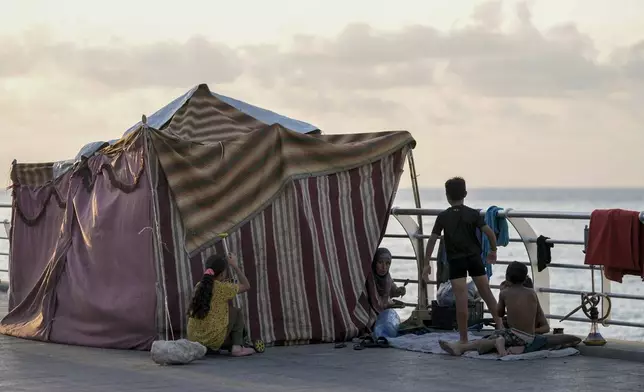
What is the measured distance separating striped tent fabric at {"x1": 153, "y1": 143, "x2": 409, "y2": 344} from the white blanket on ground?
648mm

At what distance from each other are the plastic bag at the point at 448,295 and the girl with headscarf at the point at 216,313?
228 cm

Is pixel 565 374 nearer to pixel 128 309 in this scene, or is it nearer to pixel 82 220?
pixel 128 309

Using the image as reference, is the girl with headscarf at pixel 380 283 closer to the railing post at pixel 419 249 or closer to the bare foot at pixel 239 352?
the railing post at pixel 419 249

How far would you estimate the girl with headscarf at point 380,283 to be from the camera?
12.7 m

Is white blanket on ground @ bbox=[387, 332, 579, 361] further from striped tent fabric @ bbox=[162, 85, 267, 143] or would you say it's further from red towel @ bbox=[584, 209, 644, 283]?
striped tent fabric @ bbox=[162, 85, 267, 143]

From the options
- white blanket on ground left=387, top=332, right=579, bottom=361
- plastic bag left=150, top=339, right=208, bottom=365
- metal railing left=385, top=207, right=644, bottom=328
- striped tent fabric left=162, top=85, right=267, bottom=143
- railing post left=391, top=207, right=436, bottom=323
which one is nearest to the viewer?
plastic bag left=150, top=339, right=208, bottom=365

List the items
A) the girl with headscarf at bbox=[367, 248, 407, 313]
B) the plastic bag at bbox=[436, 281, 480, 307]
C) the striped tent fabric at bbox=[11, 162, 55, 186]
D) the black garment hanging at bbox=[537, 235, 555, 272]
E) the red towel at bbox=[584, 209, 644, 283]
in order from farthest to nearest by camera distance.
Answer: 1. the striped tent fabric at bbox=[11, 162, 55, 186]
2. the girl with headscarf at bbox=[367, 248, 407, 313]
3. the plastic bag at bbox=[436, 281, 480, 307]
4. the black garment hanging at bbox=[537, 235, 555, 272]
5. the red towel at bbox=[584, 209, 644, 283]

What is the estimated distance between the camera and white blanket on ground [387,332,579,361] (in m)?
10.9

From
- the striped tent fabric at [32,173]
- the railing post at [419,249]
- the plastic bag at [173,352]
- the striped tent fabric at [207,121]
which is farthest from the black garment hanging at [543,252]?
the striped tent fabric at [32,173]

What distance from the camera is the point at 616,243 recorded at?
1116cm

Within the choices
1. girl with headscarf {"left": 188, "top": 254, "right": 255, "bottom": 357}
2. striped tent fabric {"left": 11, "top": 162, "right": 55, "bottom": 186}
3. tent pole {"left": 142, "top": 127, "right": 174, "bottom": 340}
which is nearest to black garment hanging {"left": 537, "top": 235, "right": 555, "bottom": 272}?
girl with headscarf {"left": 188, "top": 254, "right": 255, "bottom": 357}

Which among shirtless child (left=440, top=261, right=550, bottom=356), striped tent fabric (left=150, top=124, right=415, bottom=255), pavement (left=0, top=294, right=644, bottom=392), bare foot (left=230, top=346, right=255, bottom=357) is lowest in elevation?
pavement (left=0, top=294, right=644, bottom=392)

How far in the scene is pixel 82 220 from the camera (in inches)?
496

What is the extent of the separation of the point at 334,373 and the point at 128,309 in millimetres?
2531
